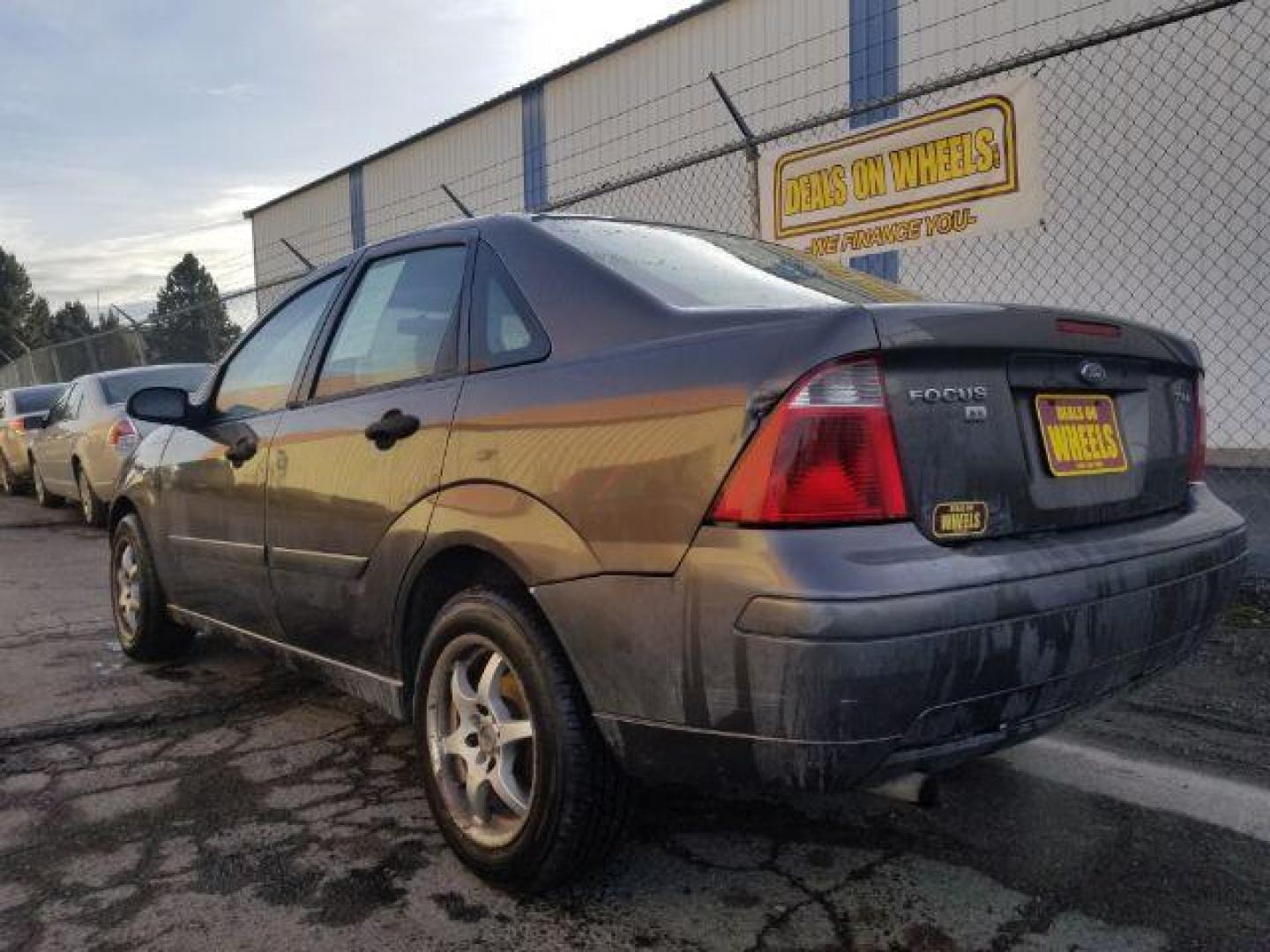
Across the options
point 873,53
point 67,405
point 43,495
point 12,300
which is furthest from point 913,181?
point 12,300

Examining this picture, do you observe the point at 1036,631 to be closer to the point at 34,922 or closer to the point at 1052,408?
the point at 1052,408

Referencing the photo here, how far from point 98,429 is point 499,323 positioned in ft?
25.1

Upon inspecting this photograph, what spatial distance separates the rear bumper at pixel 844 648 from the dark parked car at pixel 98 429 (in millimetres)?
7119

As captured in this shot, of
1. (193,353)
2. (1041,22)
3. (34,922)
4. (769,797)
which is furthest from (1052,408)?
(193,353)

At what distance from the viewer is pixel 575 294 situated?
2.48m

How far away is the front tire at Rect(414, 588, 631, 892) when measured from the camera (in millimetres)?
2271

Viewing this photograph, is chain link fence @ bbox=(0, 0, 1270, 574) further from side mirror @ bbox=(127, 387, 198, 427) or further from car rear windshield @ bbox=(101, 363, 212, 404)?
side mirror @ bbox=(127, 387, 198, 427)

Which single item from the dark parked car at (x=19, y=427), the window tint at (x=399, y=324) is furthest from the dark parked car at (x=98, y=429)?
the window tint at (x=399, y=324)

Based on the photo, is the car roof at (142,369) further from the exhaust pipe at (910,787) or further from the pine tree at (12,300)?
the pine tree at (12,300)

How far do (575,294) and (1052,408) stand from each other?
42.9 inches

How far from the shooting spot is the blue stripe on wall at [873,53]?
1009 cm

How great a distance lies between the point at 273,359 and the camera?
3.71m

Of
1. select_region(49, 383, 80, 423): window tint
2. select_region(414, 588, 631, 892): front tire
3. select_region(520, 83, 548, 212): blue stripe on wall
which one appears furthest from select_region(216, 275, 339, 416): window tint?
select_region(520, 83, 548, 212): blue stripe on wall

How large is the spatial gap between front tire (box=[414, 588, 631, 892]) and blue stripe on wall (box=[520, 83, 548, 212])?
12.7m
